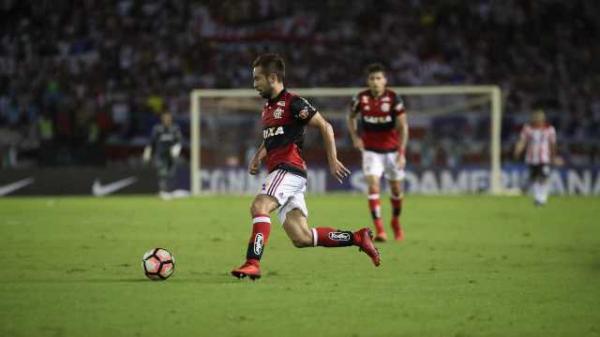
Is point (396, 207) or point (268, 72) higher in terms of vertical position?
point (268, 72)

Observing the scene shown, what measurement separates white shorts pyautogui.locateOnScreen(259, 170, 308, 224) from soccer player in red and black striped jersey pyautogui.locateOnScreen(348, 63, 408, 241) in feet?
16.2

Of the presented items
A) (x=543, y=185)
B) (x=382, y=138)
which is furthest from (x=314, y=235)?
(x=543, y=185)

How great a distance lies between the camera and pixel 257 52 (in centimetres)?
3150

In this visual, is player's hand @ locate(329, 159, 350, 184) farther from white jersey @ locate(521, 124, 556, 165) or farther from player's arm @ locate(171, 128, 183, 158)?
player's arm @ locate(171, 128, 183, 158)

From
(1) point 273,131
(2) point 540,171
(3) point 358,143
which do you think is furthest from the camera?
(2) point 540,171

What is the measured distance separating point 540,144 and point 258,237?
1535 cm

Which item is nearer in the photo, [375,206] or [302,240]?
[302,240]

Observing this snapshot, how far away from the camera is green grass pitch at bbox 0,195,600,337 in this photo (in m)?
7.20

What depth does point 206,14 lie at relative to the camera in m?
32.9

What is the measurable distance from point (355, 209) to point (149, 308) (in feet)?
44.0

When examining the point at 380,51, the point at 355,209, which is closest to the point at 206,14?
the point at 380,51

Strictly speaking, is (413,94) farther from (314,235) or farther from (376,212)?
(314,235)

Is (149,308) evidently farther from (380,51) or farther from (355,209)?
(380,51)

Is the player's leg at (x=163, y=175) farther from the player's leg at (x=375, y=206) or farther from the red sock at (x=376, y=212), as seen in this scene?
the red sock at (x=376, y=212)
